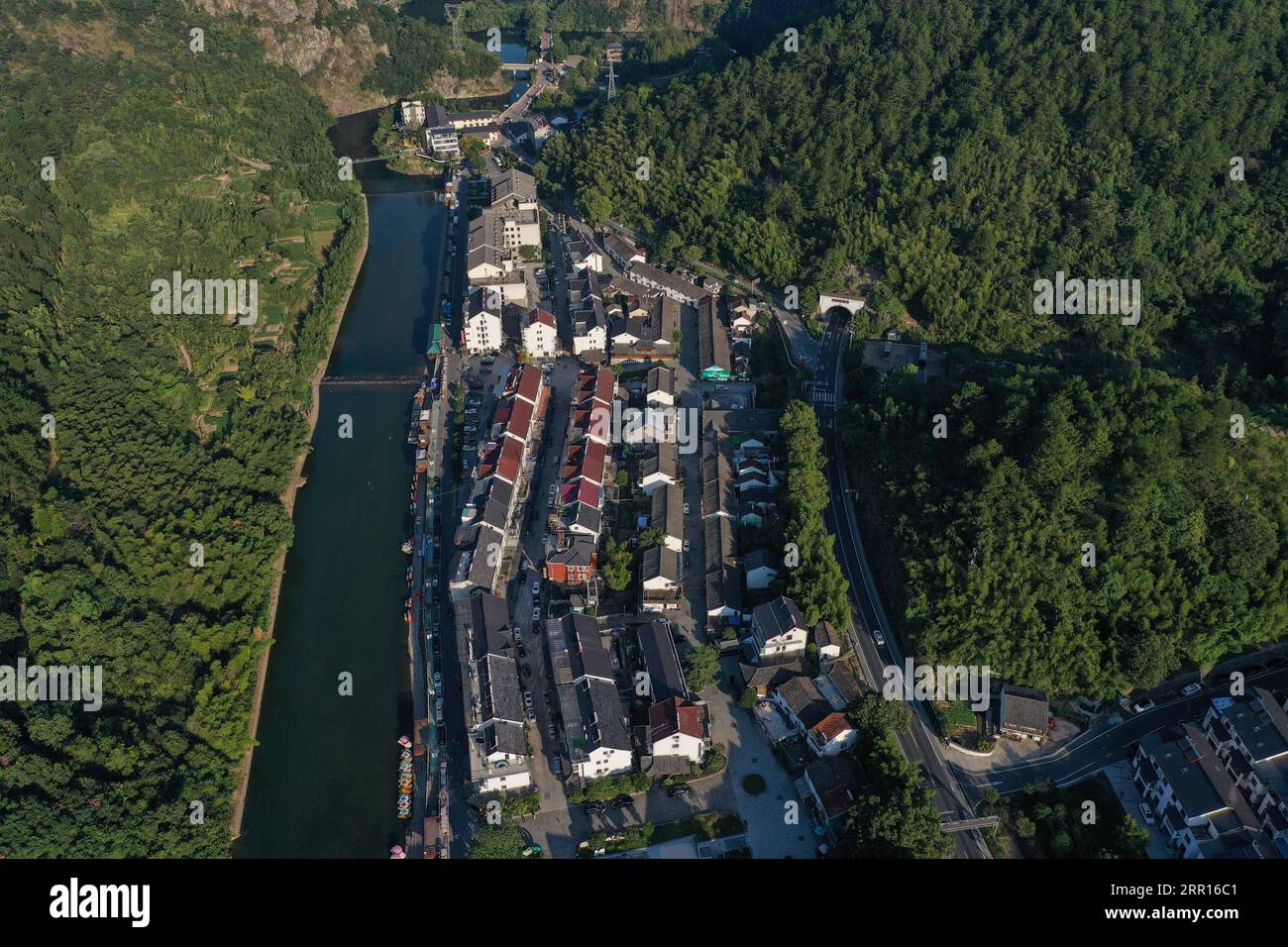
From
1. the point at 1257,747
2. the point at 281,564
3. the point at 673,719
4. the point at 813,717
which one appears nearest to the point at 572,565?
the point at 673,719

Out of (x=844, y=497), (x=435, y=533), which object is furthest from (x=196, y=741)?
(x=844, y=497)

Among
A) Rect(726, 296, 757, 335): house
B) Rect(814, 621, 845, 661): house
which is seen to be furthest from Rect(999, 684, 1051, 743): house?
Rect(726, 296, 757, 335): house

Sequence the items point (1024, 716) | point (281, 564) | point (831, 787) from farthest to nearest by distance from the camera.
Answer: point (281, 564) < point (1024, 716) < point (831, 787)

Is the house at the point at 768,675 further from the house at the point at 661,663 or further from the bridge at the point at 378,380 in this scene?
the bridge at the point at 378,380

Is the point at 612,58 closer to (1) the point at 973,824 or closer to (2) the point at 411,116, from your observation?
(2) the point at 411,116

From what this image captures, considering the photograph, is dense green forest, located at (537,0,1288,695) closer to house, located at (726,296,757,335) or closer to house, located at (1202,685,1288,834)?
house, located at (1202,685,1288,834)

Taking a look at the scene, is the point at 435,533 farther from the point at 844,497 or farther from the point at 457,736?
the point at 844,497

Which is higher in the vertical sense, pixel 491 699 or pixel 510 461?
pixel 510 461
